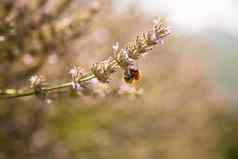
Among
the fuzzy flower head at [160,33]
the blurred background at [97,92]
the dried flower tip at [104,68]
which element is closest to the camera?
the fuzzy flower head at [160,33]

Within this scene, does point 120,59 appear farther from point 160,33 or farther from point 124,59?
point 160,33

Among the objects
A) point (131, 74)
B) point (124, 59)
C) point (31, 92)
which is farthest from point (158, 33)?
point (31, 92)

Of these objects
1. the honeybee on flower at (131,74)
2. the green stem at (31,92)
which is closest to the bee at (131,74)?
the honeybee on flower at (131,74)

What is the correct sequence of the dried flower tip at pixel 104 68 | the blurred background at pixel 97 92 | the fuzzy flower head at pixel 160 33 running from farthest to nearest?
the blurred background at pixel 97 92 < the dried flower tip at pixel 104 68 < the fuzzy flower head at pixel 160 33

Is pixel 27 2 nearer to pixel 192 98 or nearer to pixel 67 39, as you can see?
pixel 67 39

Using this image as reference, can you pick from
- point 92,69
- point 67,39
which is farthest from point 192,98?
point 92,69

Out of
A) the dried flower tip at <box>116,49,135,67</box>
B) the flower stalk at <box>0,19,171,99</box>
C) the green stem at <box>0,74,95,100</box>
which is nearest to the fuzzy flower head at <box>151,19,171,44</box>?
the flower stalk at <box>0,19,171,99</box>

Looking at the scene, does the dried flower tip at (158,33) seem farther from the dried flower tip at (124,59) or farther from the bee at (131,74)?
the bee at (131,74)

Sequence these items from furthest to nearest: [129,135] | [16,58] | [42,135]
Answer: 1. [129,135]
2. [42,135]
3. [16,58]
